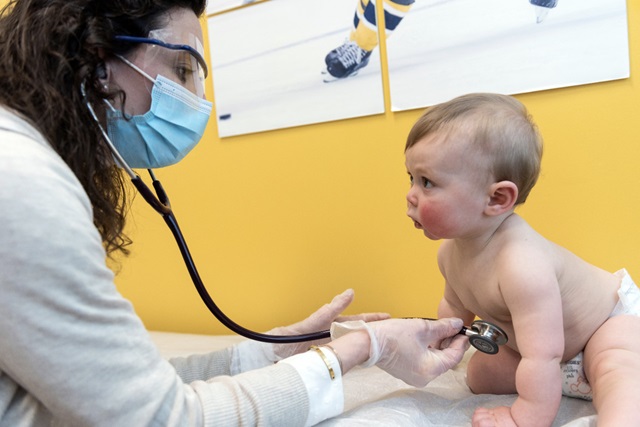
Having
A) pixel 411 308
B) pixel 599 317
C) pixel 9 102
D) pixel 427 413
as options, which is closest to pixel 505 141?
pixel 599 317

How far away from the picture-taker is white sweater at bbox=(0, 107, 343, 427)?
0.63m

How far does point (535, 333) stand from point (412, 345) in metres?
0.21

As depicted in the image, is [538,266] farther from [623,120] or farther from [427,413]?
[623,120]

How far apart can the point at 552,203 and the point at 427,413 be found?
0.62 m

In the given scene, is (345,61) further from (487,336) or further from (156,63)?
(487,336)

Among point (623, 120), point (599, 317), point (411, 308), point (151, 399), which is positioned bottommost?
point (411, 308)

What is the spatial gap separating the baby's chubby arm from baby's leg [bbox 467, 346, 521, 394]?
0.15m

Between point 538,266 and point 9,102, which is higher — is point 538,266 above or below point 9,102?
below

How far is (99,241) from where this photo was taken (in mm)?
712

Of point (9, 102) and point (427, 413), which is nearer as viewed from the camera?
point (9, 102)

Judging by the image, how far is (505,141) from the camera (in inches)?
38.8

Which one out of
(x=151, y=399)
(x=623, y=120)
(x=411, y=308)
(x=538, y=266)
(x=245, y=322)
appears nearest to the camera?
(x=151, y=399)

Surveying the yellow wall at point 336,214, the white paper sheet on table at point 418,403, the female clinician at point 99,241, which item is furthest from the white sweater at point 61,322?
the yellow wall at point 336,214

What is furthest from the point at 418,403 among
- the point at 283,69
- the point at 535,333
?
the point at 283,69
